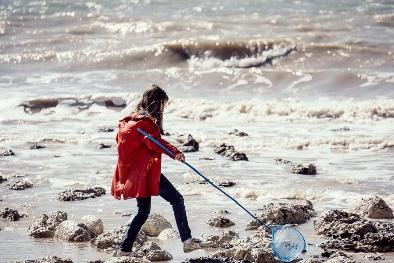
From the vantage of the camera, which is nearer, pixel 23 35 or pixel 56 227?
pixel 56 227

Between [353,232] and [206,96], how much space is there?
1268 cm

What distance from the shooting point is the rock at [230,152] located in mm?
12234

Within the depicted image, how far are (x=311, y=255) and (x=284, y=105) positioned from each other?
10660mm

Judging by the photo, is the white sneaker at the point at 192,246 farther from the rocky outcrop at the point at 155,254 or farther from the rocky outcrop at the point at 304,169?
the rocky outcrop at the point at 304,169

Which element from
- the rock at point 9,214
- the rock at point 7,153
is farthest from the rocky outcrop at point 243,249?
the rock at point 7,153

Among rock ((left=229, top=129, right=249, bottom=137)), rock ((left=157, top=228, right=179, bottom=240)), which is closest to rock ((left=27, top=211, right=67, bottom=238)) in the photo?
rock ((left=157, top=228, right=179, bottom=240))

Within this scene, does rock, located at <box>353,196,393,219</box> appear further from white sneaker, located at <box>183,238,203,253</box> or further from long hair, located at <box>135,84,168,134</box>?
long hair, located at <box>135,84,168,134</box>

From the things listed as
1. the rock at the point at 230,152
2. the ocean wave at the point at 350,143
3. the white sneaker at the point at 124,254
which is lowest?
the ocean wave at the point at 350,143

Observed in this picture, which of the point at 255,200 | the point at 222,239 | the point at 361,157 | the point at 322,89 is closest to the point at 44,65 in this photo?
the point at 322,89

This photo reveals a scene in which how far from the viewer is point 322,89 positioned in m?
20.4

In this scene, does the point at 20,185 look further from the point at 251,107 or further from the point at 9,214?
the point at 251,107

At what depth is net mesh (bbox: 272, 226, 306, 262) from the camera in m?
6.70

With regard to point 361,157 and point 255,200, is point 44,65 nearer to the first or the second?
point 361,157

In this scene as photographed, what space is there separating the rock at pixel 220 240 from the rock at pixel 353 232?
77 centimetres
